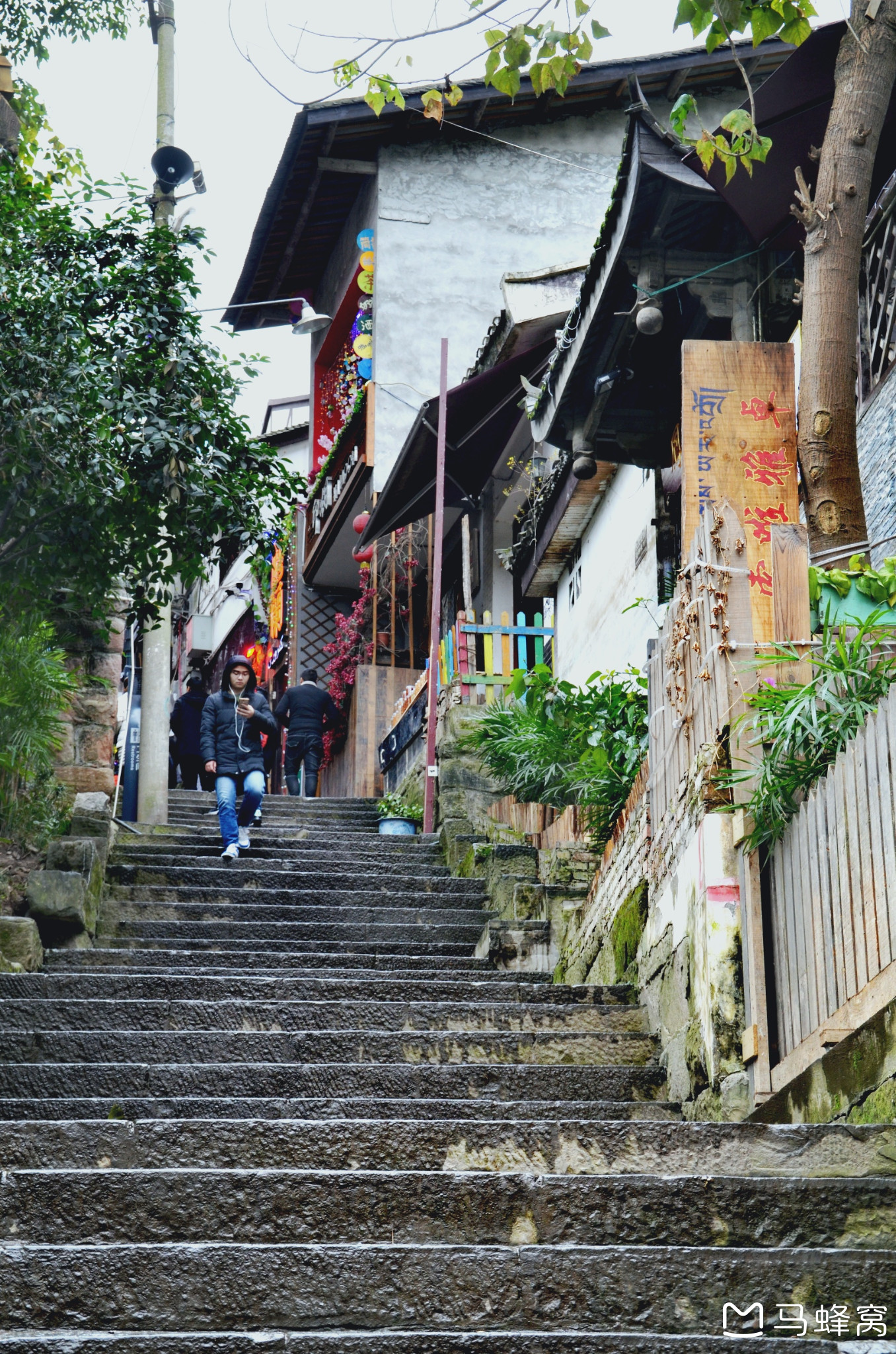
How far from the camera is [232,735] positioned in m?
11.0

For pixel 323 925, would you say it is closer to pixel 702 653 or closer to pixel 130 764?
pixel 702 653

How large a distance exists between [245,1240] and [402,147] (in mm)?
18181

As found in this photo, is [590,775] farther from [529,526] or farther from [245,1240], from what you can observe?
[529,526]

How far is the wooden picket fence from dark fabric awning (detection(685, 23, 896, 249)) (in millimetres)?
5210

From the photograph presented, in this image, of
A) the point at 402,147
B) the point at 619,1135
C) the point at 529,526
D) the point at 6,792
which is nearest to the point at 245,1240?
the point at 619,1135

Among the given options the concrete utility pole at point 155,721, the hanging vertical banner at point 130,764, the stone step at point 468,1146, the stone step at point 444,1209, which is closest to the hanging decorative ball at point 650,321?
the concrete utility pole at point 155,721

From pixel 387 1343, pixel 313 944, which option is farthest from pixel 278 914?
pixel 387 1343

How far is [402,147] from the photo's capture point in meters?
20.0

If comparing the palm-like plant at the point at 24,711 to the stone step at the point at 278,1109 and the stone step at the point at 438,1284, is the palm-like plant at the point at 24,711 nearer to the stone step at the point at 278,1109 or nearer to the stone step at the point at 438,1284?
the stone step at the point at 278,1109

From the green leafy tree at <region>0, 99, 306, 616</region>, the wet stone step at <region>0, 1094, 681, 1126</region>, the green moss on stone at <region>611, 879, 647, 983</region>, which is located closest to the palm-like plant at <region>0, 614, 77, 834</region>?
the green leafy tree at <region>0, 99, 306, 616</region>

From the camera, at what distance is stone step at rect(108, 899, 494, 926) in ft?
30.1

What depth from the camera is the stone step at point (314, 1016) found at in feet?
21.8

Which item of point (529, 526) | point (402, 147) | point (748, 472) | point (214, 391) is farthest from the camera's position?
point (402, 147)

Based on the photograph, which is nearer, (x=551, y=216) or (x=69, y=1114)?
(x=69, y=1114)
